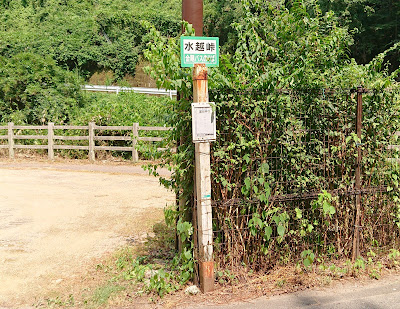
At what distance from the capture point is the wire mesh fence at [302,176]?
16.7 ft

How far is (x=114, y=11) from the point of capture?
41531mm

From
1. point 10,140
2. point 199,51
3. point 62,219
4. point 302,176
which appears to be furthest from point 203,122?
A: point 10,140

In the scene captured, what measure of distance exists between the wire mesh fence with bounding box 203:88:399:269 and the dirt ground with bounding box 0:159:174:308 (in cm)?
231

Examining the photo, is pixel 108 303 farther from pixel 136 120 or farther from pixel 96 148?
pixel 136 120

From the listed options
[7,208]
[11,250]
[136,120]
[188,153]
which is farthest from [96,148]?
[188,153]

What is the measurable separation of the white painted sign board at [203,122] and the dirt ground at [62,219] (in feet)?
8.26

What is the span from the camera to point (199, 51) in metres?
4.81

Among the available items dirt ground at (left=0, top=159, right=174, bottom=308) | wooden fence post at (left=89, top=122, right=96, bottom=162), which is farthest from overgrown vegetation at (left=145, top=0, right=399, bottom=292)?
wooden fence post at (left=89, top=122, right=96, bottom=162)

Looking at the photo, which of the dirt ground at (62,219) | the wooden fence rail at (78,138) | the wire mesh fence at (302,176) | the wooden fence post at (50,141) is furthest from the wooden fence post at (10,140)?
the wire mesh fence at (302,176)

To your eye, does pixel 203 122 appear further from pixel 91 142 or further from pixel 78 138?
pixel 78 138

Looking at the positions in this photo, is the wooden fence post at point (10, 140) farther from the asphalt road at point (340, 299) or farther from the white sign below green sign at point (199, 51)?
the asphalt road at point (340, 299)

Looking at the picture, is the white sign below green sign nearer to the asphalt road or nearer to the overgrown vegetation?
the overgrown vegetation

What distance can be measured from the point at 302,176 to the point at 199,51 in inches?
74.2

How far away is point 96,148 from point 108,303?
11.7 metres
